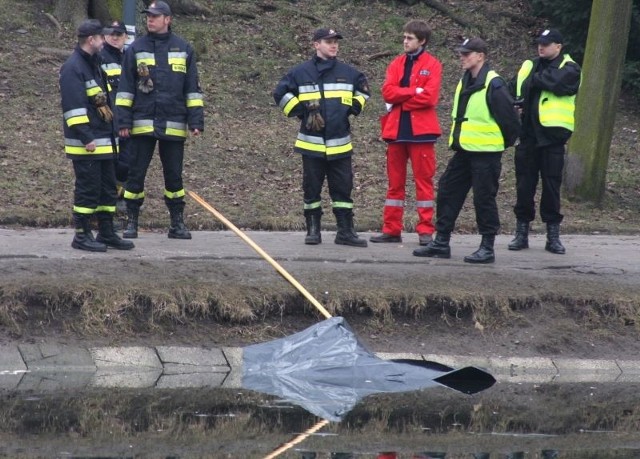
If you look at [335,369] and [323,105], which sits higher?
[323,105]

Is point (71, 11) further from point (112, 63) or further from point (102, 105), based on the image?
point (102, 105)

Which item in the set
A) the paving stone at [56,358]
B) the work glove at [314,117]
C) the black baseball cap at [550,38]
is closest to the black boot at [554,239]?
the black baseball cap at [550,38]

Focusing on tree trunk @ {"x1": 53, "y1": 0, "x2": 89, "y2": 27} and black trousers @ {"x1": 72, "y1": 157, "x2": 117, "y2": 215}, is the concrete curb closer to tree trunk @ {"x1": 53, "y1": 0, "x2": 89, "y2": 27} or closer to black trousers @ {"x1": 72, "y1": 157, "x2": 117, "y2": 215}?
black trousers @ {"x1": 72, "y1": 157, "x2": 117, "y2": 215}

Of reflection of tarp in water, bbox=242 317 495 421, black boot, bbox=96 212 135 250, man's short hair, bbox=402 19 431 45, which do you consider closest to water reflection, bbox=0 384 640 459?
reflection of tarp in water, bbox=242 317 495 421

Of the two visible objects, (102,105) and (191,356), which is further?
(102,105)

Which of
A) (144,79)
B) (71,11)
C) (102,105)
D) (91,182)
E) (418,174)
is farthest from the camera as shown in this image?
(71,11)

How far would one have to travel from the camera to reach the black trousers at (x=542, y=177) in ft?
37.0

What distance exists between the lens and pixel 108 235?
10.6m

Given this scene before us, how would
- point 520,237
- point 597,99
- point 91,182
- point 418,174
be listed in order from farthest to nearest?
point 597,99, point 520,237, point 418,174, point 91,182

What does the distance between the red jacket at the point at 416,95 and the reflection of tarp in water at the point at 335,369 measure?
290cm

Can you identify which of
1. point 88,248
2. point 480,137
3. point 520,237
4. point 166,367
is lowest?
point 166,367

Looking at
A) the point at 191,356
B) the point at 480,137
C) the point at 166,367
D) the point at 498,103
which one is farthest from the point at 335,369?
the point at 498,103

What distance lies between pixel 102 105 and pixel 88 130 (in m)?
0.27

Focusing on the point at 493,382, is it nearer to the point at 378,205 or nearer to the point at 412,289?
the point at 412,289
